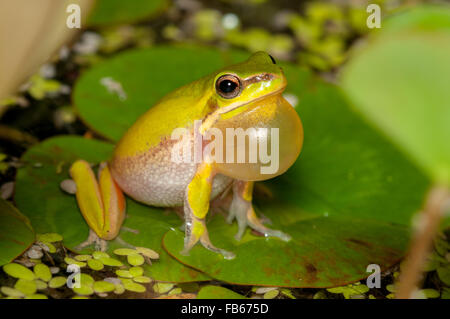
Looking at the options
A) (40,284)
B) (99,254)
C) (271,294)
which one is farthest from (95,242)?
(271,294)

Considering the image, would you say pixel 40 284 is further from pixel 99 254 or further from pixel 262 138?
pixel 262 138

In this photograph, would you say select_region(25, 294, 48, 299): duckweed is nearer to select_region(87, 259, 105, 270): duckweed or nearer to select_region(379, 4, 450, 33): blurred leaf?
select_region(87, 259, 105, 270): duckweed

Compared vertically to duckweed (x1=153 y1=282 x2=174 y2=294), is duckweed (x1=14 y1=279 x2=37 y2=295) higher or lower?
higher

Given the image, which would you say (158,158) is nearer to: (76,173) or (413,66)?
(76,173)

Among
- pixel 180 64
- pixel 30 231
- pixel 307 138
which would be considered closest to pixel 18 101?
pixel 180 64

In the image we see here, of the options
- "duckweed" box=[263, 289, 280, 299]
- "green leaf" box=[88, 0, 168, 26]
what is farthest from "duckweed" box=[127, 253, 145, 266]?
"green leaf" box=[88, 0, 168, 26]

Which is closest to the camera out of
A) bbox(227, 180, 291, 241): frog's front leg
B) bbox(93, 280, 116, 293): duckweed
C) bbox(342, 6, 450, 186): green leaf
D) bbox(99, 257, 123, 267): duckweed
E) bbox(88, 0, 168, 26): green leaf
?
bbox(342, 6, 450, 186): green leaf

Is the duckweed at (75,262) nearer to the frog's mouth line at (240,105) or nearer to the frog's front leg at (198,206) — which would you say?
the frog's front leg at (198,206)
